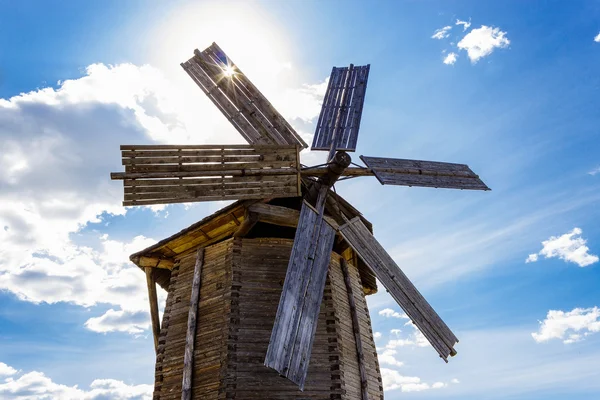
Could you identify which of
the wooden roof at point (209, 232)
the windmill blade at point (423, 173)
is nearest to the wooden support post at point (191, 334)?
the wooden roof at point (209, 232)

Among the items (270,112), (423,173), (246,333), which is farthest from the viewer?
(423,173)

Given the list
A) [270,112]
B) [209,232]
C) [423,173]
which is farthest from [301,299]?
[423,173]

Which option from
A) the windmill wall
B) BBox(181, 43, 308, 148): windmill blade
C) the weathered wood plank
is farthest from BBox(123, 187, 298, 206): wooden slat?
the weathered wood plank

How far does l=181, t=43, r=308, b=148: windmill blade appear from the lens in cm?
1258

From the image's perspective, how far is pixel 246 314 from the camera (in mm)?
10648

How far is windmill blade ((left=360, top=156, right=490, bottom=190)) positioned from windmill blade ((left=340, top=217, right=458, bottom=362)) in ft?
4.62

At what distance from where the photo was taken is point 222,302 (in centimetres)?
1088

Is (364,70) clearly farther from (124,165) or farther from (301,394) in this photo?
(301,394)

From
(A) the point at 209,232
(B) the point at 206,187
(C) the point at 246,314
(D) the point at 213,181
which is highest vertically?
(D) the point at 213,181

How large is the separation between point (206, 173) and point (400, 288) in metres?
4.63

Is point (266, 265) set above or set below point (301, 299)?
above

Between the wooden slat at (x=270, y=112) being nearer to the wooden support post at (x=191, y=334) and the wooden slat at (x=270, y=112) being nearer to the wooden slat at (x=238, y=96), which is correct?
the wooden slat at (x=238, y=96)

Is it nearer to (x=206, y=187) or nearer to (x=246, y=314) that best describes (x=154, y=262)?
(x=206, y=187)

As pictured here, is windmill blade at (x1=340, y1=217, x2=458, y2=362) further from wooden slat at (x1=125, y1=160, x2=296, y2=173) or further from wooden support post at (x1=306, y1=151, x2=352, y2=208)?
wooden slat at (x1=125, y1=160, x2=296, y2=173)
